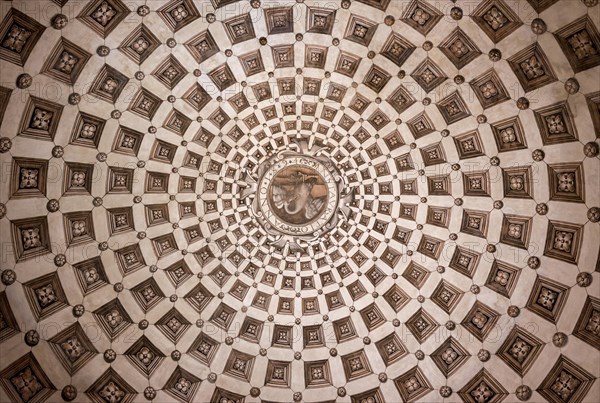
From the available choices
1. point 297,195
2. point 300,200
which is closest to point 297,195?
point 297,195

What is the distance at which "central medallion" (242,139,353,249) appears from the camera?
36094 mm

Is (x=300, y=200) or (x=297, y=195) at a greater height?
(x=297, y=195)

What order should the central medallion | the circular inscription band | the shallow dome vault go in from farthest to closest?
the circular inscription band
the central medallion
the shallow dome vault

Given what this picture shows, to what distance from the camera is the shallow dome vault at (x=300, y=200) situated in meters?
28.1

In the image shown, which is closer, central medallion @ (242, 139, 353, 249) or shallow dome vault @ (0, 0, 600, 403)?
shallow dome vault @ (0, 0, 600, 403)

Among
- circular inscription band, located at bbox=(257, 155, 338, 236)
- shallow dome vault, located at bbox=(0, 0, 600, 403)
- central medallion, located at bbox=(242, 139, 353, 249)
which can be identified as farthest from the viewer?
circular inscription band, located at bbox=(257, 155, 338, 236)

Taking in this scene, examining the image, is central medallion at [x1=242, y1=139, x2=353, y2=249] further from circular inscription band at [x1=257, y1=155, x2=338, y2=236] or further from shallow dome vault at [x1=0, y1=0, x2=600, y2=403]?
shallow dome vault at [x1=0, y1=0, x2=600, y2=403]

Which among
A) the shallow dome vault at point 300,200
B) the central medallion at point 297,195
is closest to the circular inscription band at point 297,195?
the central medallion at point 297,195

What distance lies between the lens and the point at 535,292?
30.9 meters

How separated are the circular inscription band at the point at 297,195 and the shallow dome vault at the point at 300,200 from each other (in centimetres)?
14

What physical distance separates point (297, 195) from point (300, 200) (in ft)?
1.24

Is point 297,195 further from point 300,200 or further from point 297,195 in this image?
point 300,200

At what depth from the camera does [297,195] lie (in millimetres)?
36750

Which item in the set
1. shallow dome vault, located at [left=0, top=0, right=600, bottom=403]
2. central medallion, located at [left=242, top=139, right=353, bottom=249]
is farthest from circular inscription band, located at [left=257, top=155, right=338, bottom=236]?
shallow dome vault, located at [left=0, top=0, right=600, bottom=403]
